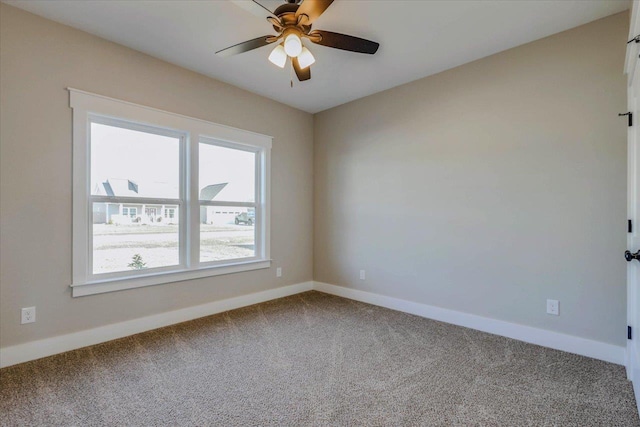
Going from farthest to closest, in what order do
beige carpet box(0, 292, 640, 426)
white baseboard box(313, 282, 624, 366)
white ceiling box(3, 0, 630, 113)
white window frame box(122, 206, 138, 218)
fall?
1. white window frame box(122, 206, 138, 218)
2. white baseboard box(313, 282, 624, 366)
3. white ceiling box(3, 0, 630, 113)
4. beige carpet box(0, 292, 640, 426)

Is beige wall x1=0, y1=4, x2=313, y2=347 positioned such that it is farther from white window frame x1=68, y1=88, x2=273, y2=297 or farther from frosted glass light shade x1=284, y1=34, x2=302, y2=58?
frosted glass light shade x1=284, y1=34, x2=302, y2=58

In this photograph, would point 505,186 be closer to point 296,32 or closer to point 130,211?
point 296,32

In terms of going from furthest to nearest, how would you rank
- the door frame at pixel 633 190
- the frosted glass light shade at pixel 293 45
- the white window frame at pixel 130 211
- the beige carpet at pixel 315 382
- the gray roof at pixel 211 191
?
1. the gray roof at pixel 211 191
2. the white window frame at pixel 130 211
3. the frosted glass light shade at pixel 293 45
4. the door frame at pixel 633 190
5. the beige carpet at pixel 315 382

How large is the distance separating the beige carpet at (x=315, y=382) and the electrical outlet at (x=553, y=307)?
316 mm

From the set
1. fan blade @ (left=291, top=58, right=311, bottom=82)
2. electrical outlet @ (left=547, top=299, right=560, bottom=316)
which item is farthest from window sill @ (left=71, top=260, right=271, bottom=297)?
electrical outlet @ (left=547, top=299, right=560, bottom=316)

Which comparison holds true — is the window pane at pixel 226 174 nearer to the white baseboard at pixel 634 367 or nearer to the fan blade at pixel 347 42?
the fan blade at pixel 347 42

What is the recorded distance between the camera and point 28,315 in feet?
7.80

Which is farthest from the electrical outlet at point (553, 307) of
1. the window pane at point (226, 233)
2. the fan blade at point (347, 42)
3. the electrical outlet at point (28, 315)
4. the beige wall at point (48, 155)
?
the electrical outlet at point (28, 315)

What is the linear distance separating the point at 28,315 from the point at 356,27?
11.3 feet

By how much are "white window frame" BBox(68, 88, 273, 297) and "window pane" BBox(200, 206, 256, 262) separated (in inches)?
3.1

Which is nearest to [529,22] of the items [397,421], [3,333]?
[397,421]

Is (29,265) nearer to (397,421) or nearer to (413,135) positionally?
(397,421)

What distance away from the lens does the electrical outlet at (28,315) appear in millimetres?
2357

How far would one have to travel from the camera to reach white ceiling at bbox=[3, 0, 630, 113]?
7.50 feet
